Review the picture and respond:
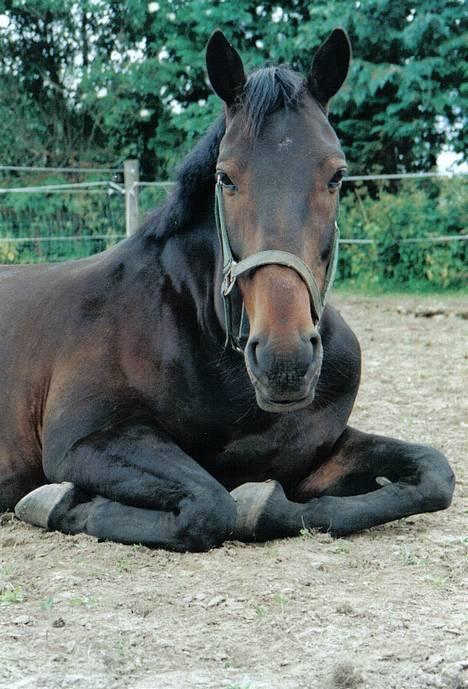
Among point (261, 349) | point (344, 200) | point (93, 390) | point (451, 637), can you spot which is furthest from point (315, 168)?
point (344, 200)

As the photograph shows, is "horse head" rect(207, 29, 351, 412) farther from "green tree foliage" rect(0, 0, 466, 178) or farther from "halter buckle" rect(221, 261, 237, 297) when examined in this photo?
"green tree foliage" rect(0, 0, 466, 178)

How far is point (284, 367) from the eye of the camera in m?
2.71

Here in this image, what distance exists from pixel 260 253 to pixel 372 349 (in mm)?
5713

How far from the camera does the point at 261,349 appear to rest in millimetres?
2748

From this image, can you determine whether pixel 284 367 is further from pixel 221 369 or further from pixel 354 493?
pixel 354 493

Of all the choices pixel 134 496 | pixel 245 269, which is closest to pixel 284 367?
pixel 245 269

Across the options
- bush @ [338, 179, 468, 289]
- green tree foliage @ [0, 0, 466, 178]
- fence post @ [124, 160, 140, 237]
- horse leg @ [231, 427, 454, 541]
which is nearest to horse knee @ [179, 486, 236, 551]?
horse leg @ [231, 427, 454, 541]

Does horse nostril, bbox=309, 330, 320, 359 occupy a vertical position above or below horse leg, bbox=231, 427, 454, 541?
above

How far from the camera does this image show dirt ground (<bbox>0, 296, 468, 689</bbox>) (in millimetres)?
2207

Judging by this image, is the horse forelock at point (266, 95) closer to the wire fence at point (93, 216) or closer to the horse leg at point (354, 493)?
the horse leg at point (354, 493)

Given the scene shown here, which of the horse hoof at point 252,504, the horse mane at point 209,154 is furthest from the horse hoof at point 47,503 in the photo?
the horse mane at point 209,154

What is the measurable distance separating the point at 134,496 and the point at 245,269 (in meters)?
0.98

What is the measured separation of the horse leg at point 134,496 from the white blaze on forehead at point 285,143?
1176 millimetres

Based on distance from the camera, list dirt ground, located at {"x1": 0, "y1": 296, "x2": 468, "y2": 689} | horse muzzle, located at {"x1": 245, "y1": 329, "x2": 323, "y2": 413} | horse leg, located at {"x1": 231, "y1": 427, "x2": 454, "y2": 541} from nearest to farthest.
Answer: dirt ground, located at {"x1": 0, "y1": 296, "x2": 468, "y2": 689}
horse muzzle, located at {"x1": 245, "y1": 329, "x2": 323, "y2": 413}
horse leg, located at {"x1": 231, "y1": 427, "x2": 454, "y2": 541}
